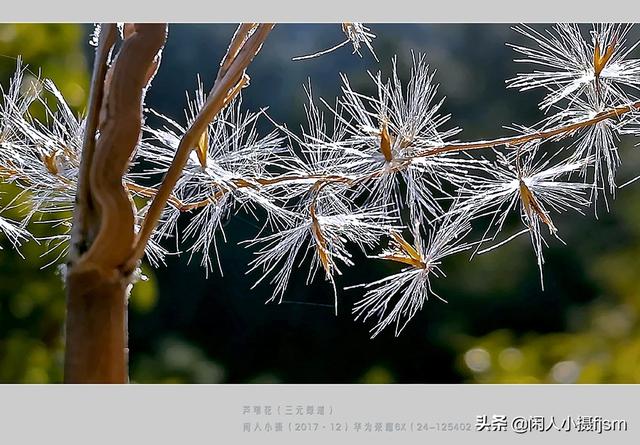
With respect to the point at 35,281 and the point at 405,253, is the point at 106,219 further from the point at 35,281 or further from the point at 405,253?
the point at 35,281

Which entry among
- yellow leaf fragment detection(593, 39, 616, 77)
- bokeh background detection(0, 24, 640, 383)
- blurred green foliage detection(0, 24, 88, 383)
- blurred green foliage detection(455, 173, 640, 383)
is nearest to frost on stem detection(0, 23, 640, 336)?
yellow leaf fragment detection(593, 39, 616, 77)

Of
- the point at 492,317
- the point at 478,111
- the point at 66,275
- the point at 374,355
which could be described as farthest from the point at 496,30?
the point at 66,275

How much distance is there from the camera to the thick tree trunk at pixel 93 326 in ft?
1.22

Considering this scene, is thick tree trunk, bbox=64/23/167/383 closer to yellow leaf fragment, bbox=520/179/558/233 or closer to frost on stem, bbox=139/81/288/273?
frost on stem, bbox=139/81/288/273

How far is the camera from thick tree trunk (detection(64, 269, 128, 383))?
370 mm

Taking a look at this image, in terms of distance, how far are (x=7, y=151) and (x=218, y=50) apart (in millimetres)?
888

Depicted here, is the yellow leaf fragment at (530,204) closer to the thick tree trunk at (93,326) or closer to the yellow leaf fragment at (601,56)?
the yellow leaf fragment at (601,56)

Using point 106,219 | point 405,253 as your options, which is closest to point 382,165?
point 405,253

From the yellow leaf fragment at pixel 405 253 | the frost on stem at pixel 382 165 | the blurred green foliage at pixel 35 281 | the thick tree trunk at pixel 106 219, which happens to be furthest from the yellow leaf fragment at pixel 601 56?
the blurred green foliage at pixel 35 281

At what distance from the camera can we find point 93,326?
0.37 m

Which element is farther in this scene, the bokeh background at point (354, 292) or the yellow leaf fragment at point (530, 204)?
the bokeh background at point (354, 292)

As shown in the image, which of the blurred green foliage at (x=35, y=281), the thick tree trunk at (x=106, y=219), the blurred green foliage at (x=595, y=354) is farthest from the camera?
the blurred green foliage at (x=35, y=281)
